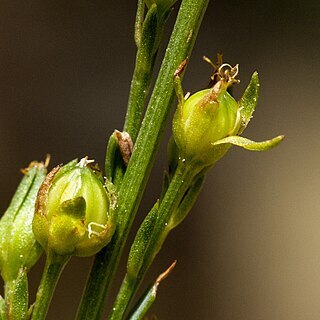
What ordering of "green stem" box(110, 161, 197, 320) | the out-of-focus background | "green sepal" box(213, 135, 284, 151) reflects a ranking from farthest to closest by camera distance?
1. the out-of-focus background
2. "green stem" box(110, 161, 197, 320)
3. "green sepal" box(213, 135, 284, 151)

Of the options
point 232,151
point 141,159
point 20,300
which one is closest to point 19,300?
point 20,300

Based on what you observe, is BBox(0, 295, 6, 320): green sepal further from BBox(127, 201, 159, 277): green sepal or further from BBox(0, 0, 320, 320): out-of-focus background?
BBox(0, 0, 320, 320): out-of-focus background

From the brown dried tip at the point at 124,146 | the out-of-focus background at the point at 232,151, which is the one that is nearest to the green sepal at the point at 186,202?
the brown dried tip at the point at 124,146

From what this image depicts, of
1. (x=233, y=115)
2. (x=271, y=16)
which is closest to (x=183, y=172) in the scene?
(x=233, y=115)

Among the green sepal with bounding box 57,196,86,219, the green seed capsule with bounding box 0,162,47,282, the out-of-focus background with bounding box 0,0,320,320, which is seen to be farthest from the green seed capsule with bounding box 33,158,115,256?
the out-of-focus background with bounding box 0,0,320,320

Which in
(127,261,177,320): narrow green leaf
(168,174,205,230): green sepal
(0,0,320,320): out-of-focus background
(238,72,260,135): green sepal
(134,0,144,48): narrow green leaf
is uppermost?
(0,0,320,320): out-of-focus background

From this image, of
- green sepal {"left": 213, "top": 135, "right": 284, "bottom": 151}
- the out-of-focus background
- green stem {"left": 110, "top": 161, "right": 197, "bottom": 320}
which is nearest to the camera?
green sepal {"left": 213, "top": 135, "right": 284, "bottom": 151}

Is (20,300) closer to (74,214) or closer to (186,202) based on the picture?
(74,214)

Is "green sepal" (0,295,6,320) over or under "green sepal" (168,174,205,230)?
under
